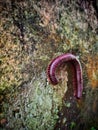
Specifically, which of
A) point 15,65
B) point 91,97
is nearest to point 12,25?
point 15,65

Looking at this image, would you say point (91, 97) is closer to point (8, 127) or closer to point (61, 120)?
point (61, 120)

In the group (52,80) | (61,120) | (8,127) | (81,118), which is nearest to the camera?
(8,127)

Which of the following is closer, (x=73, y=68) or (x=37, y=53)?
(x=37, y=53)

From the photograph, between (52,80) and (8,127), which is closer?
(8,127)

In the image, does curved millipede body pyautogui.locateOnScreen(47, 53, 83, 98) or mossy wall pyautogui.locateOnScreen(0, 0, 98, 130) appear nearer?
mossy wall pyautogui.locateOnScreen(0, 0, 98, 130)

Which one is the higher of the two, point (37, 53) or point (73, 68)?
point (37, 53)

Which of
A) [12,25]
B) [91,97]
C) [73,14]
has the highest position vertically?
[73,14]

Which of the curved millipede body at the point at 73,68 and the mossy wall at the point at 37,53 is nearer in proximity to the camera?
the mossy wall at the point at 37,53

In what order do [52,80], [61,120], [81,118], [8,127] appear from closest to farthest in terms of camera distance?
[8,127]
[52,80]
[61,120]
[81,118]
